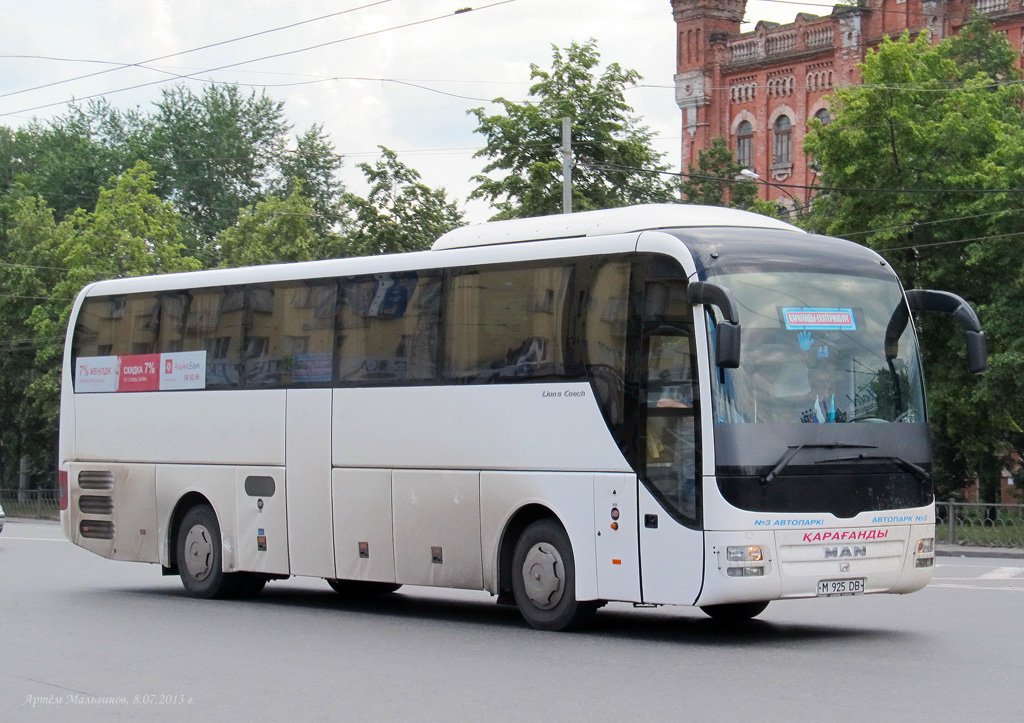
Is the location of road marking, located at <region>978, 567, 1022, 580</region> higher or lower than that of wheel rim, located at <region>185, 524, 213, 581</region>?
lower

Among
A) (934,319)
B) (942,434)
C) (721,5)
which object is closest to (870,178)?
(934,319)

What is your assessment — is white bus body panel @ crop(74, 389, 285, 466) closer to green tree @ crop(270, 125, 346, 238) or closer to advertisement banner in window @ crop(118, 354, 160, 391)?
advertisement banner in window @ crop(118, 354, 160, 391)

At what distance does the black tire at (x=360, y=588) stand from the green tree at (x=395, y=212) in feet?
112

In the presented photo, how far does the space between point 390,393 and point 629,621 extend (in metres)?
3.12

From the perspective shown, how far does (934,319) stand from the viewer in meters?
35.7

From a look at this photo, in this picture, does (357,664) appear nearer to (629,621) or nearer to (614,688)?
(614,688)

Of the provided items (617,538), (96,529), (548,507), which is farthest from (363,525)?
(96,529)

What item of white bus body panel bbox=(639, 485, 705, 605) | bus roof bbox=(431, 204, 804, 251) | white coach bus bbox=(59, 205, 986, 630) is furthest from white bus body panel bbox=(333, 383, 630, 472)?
bus roof bbox=(431, 204, 804, 251)

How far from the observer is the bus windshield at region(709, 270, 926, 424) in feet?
38.5

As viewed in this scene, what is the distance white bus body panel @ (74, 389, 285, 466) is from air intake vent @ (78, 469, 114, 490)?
169 mm

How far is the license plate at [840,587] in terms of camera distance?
11742mm

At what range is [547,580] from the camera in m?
13.0

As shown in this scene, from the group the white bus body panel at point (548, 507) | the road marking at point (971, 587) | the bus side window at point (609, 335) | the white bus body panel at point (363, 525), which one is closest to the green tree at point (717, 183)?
the road marking at point (971, 587)

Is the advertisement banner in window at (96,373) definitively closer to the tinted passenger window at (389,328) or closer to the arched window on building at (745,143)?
the tinted passenger window at (389,328)
